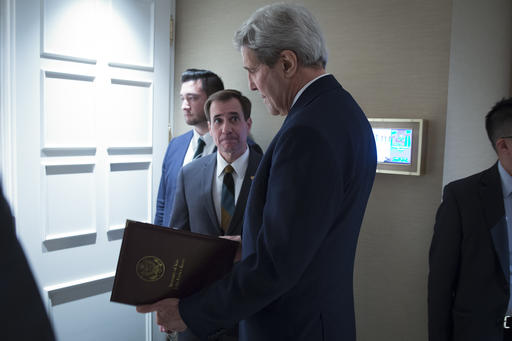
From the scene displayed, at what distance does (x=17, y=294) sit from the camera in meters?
0.48

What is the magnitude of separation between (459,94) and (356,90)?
496mm

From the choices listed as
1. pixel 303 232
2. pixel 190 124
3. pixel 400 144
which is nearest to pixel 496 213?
pixel 400 144

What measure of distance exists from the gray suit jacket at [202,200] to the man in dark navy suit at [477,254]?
2.70 ft

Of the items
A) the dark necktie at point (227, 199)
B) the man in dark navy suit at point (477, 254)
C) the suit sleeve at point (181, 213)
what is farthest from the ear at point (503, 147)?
the suit sleeve at point (181, 213)

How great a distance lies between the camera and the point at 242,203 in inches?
71.1

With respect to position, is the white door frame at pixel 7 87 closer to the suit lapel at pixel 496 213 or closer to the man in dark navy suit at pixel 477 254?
the man in dark navy suit at pixel 477 254

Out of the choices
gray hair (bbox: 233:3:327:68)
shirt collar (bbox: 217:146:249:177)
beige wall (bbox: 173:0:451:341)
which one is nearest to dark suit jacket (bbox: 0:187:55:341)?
gray hair (bbox: 233:3:327:68)

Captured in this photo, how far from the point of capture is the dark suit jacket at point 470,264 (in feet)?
5.23

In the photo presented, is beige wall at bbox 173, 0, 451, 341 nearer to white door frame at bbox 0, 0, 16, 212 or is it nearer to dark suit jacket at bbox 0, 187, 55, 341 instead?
white door frame at bbox 0, 0, 16, 212

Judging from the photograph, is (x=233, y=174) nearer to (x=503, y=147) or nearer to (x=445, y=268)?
(x=445, y=268)

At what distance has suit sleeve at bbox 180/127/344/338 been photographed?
0.95 metres

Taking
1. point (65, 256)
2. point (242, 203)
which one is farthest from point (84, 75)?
point (242, 203)

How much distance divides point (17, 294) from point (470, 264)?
1614 mm

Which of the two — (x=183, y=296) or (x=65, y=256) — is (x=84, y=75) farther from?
(x=183, y=296)
